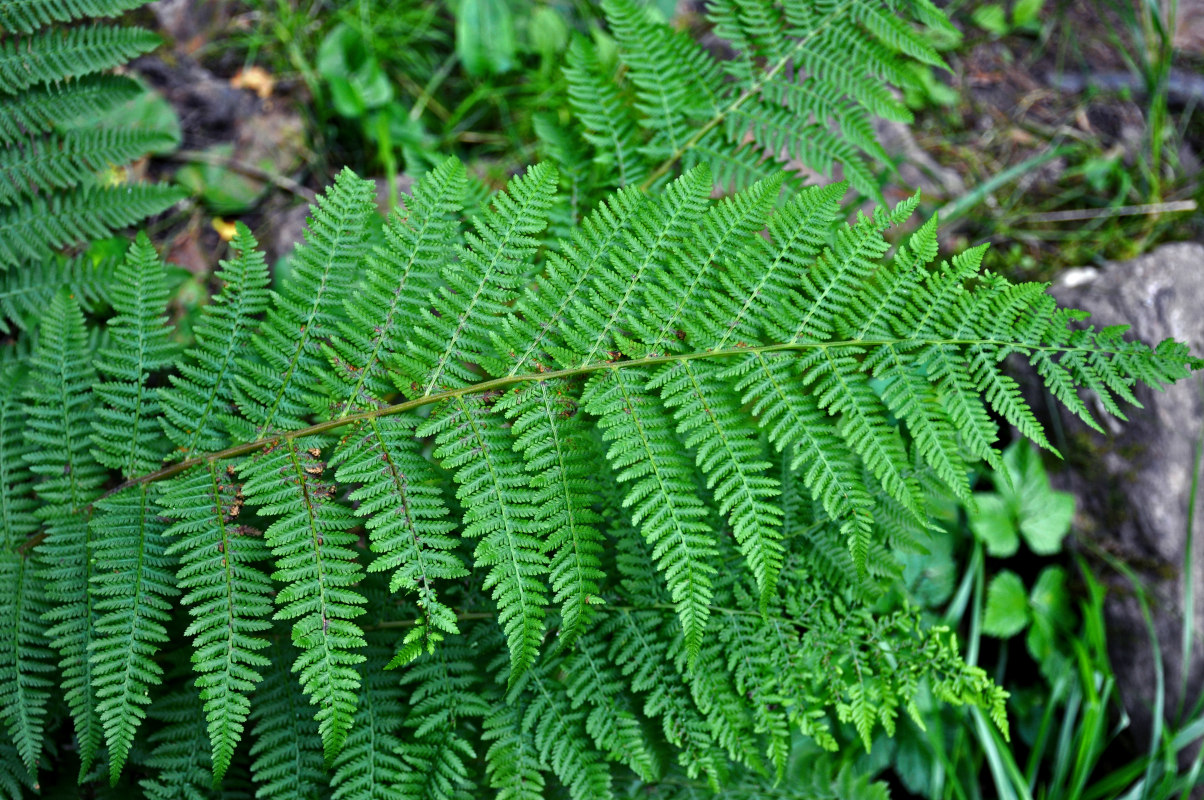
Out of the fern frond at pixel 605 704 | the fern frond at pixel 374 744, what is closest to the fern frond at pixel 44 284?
the fern frond at pixel 374 744

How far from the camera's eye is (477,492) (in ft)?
6.08

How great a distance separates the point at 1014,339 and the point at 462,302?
139 cm

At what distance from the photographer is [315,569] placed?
70.6 inches

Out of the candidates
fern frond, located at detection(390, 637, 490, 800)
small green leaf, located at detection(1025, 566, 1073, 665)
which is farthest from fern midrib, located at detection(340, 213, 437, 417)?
small green leaf, located at detection(1025, 566, 1073, 665)

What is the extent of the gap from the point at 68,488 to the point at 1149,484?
3829 millimetres

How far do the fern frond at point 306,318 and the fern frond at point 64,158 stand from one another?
38.5 inches

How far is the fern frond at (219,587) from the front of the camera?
5.70 ft

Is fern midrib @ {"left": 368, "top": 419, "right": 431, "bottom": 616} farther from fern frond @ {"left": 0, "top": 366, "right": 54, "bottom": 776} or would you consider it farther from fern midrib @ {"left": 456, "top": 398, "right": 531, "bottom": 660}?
fern frond @ {"left": 0, "top": 366, "right": 54, "bottom": 776}

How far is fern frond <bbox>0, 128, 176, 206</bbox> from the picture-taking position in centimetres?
232

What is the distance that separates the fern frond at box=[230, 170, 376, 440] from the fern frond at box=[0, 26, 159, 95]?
0.91m

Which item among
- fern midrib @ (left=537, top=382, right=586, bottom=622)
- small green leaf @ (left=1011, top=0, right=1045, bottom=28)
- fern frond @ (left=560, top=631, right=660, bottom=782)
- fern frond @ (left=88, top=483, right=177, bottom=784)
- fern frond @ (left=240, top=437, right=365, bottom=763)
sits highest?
small green leaf @ (left=1011, top=0, right=1045, bottom=28)

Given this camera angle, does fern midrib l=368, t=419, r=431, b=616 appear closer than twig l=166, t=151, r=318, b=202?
Yes

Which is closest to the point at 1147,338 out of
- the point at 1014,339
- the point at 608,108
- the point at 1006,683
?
the point at 1006,683

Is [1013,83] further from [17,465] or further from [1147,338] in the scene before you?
[17,465]
